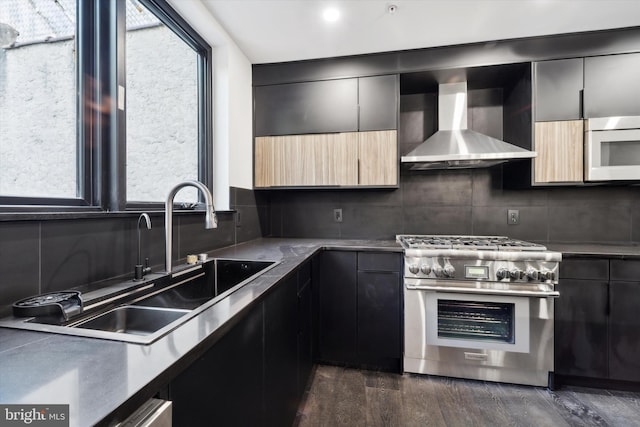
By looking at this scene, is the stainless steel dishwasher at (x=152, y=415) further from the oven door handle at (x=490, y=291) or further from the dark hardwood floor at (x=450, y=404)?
the oven door handle at (x=490, y=291)

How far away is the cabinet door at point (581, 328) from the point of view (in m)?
1.85

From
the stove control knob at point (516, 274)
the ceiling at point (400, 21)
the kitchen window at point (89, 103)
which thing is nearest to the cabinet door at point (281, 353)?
the kitchen window at point (89, 103)

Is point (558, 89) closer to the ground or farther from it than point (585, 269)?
farther from it

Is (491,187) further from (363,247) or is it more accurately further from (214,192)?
(214,192)

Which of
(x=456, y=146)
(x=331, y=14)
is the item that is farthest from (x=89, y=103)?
(x=456, y=146)

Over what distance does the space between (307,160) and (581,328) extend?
7.35ft

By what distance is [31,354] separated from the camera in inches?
23.3

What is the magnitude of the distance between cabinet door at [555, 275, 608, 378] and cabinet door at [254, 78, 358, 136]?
190cm

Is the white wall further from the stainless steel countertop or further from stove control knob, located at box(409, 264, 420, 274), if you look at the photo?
the stainless steel countertop

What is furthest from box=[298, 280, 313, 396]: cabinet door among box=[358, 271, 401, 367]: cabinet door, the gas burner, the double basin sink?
the gas burner

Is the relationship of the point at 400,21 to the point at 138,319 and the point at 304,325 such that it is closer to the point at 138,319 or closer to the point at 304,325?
the point at 304,325

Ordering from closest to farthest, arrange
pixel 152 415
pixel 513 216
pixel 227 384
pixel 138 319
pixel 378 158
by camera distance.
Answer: pixel 152 415, pixel 227 384, pixel 138 319, pixel 378 158, pixel 513 216

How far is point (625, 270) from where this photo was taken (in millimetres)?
1817

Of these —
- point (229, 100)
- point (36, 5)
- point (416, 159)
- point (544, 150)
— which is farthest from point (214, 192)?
point (544, 150)
